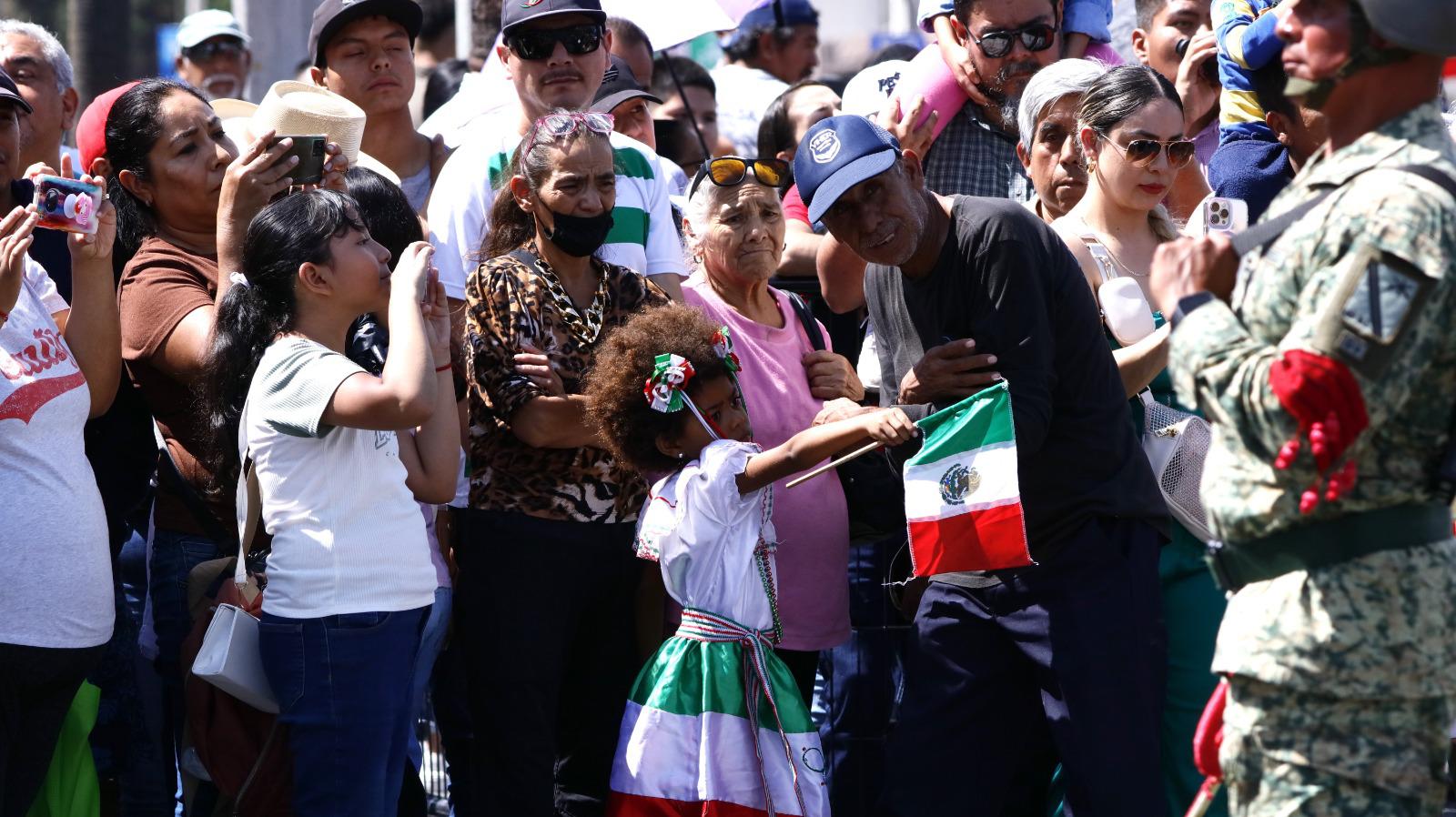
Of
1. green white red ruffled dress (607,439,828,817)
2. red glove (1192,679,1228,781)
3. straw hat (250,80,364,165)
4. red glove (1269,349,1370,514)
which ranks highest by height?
red glove (1269,349,1370,514)

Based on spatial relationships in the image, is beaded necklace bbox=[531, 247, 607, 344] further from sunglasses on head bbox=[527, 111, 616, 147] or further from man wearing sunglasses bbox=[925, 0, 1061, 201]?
man wearing sunglasses bbox=[925, 0, 1061, 201]

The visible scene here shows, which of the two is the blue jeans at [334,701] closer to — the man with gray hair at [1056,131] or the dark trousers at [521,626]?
the dark trousers at [521,626]

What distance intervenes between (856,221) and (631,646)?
1.55 m

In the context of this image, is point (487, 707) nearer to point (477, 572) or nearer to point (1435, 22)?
point (477, 572)

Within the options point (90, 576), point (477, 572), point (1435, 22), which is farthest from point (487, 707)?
point (1435, 22)

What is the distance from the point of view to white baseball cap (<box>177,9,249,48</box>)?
8.79 metres

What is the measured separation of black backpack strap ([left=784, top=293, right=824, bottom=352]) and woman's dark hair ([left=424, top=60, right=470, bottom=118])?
2934 mm

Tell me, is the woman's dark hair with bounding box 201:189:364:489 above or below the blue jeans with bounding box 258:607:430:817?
above

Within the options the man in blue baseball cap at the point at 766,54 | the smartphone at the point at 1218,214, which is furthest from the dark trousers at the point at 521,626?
the man in blue baseball cap at the point at 766,54

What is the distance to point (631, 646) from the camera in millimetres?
5012

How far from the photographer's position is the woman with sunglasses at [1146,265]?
15.0ft

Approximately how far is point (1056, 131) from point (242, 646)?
2.83 m

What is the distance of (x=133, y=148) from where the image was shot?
4.81 metres

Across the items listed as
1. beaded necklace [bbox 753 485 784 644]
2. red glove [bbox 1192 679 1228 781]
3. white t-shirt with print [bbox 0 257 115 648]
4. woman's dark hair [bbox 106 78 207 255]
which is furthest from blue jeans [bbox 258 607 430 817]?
red glove [bbox 1192 679 1228 781]
